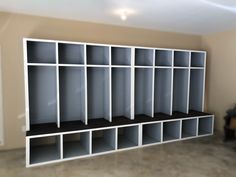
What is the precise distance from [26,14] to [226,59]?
3.85 metres

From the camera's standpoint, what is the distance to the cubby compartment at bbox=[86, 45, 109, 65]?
363 cm

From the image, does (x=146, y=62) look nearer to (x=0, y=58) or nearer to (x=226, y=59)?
(x=226, y=59)

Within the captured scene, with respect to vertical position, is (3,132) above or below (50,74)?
below

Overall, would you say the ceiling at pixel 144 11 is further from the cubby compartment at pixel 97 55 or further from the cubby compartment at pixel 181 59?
the cubby compartment at pixel 181 59

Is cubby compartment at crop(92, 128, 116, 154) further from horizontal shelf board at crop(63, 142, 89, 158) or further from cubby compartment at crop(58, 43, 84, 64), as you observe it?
cubby compartment at crop(58, 43, 84, 64)

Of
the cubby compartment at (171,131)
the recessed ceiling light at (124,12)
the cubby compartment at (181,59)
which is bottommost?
the cubby compartment at (171,131)

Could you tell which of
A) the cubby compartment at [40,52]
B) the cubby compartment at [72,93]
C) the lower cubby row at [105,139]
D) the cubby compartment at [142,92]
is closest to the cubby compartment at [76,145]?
the lower cubby row at [105,139]

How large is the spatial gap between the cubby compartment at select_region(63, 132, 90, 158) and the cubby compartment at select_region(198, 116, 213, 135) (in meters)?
2.35

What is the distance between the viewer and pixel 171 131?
4066mm

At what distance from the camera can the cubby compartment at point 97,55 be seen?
3.63 meters

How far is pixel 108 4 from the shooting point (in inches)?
107

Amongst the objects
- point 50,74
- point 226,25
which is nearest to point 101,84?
point 50,74

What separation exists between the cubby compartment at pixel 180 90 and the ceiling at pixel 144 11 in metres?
0.98

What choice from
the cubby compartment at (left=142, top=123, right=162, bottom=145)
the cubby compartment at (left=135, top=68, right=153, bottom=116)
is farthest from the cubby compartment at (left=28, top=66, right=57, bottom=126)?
the cubby compartment at (left=142, top=123, right=162, bottom=145)
